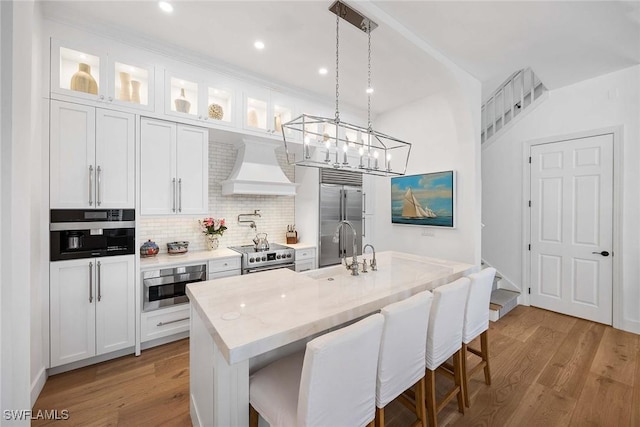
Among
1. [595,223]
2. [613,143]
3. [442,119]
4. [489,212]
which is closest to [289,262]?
[442,119]

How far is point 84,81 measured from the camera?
2.43 metres

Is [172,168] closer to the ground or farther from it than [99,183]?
farther from it

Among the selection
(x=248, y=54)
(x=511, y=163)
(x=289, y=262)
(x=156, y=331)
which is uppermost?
(x=248, y=54)

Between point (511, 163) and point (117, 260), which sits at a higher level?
point (511, 163)

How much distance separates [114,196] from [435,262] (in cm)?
331

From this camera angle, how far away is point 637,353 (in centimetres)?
273

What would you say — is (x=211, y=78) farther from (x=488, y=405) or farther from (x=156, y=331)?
(x=488, y=405)

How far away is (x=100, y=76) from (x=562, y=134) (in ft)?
18.5

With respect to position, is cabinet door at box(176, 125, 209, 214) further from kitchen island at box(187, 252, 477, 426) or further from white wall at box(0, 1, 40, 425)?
white wall at box(0, 1, 40, 425)

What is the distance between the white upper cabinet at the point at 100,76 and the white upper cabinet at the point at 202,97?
21 centimetres

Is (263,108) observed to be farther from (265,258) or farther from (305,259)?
(305,259)

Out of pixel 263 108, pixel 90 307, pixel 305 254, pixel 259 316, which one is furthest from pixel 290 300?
pixel 263 108

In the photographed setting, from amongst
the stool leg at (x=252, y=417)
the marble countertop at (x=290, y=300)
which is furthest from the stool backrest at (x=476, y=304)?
the stool leg at (x=252, y=417)

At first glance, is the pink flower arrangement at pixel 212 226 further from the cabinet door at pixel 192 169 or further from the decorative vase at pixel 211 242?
the cabinet door at pixel 192 169
